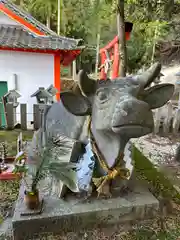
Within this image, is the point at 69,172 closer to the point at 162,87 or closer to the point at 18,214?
the point at 18,214

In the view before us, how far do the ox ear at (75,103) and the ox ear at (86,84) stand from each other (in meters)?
0.06

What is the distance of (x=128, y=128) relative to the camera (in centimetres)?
104

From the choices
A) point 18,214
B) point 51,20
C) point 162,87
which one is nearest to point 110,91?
point 162,87

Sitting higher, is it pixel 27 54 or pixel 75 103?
pixel 27 54

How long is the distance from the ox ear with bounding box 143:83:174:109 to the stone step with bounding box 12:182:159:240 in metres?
0.66

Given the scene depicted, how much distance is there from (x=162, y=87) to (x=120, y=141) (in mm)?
414

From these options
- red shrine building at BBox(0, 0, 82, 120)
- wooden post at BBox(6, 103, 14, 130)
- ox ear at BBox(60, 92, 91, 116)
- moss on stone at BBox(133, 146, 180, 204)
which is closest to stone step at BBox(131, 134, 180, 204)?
moss on stone at BBox(133, 146, 180, 204)

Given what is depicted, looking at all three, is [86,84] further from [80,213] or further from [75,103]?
[80,213]

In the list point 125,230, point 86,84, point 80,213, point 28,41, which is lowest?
point 125,230

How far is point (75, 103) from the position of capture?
124 cm

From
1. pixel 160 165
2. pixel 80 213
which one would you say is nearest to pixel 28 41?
pixel 160 165

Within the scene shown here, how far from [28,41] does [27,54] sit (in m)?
0.43

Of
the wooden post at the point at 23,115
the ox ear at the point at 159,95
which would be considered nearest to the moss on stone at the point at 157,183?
the ox ear at the point at 159,95

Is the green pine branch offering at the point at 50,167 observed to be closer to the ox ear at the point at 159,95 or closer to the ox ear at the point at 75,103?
the ox ear at the point at 75,103
